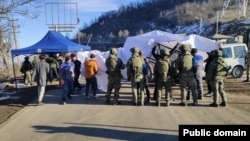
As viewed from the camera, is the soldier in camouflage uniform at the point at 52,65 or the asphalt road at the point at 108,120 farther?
the soldier in camouflage uniform at the point at 52,65

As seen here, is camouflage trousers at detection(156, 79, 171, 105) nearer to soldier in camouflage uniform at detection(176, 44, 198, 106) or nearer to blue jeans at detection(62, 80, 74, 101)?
soldier in camouflage uniform at detection(176, 44, 198, 106)

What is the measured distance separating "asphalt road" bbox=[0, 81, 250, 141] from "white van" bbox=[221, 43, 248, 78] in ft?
31.3

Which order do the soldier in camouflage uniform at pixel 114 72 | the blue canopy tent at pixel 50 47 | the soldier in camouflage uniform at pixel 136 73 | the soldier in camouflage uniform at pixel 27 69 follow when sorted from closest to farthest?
the soldier in camouflage uniform at pixel 136 73
the soldier in camouflage uniform at pixel 114 72
the blue canopy tent at pixel 50 47
the soldier in camouflage uniform at pixel 27 69

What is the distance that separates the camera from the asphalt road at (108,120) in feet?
30.2

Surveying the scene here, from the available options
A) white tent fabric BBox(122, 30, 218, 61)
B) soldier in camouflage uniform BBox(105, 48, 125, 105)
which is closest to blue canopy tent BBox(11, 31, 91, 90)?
white tent fabric BBox(122, 30, 218, 61)

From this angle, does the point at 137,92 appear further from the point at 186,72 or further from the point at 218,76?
the point at 218,76

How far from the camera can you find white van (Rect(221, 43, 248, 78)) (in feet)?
74.9

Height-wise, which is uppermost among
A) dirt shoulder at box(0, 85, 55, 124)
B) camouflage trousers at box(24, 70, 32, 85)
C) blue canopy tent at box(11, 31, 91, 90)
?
blue canopy tent at box(11, 31, 91, 90)

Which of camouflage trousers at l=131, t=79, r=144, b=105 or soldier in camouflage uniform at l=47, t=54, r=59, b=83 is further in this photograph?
soldier in camouflage uniform at l=47, t=54, r=59, b=83

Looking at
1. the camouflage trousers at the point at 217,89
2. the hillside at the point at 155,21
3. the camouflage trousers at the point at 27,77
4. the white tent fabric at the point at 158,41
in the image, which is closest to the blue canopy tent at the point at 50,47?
the camouflage trousers at the point at 27,77

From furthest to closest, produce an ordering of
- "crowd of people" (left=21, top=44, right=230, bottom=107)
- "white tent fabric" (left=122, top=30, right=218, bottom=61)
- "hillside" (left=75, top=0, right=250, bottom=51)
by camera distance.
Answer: "hillside" (left=75, top=0, right=250, bottom=51), "white tent fabric" (left=122, top=30, right=218, bottom=61), "crowd of people" (left=21, top=44, right=230, bottom=107)

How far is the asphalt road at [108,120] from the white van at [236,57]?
954 centimetres

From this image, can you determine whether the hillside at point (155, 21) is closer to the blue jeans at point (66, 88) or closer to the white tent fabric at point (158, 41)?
the white tent fabric at point (158, 41)

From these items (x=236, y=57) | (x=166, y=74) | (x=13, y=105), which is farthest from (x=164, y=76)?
(x=236, y=57)
